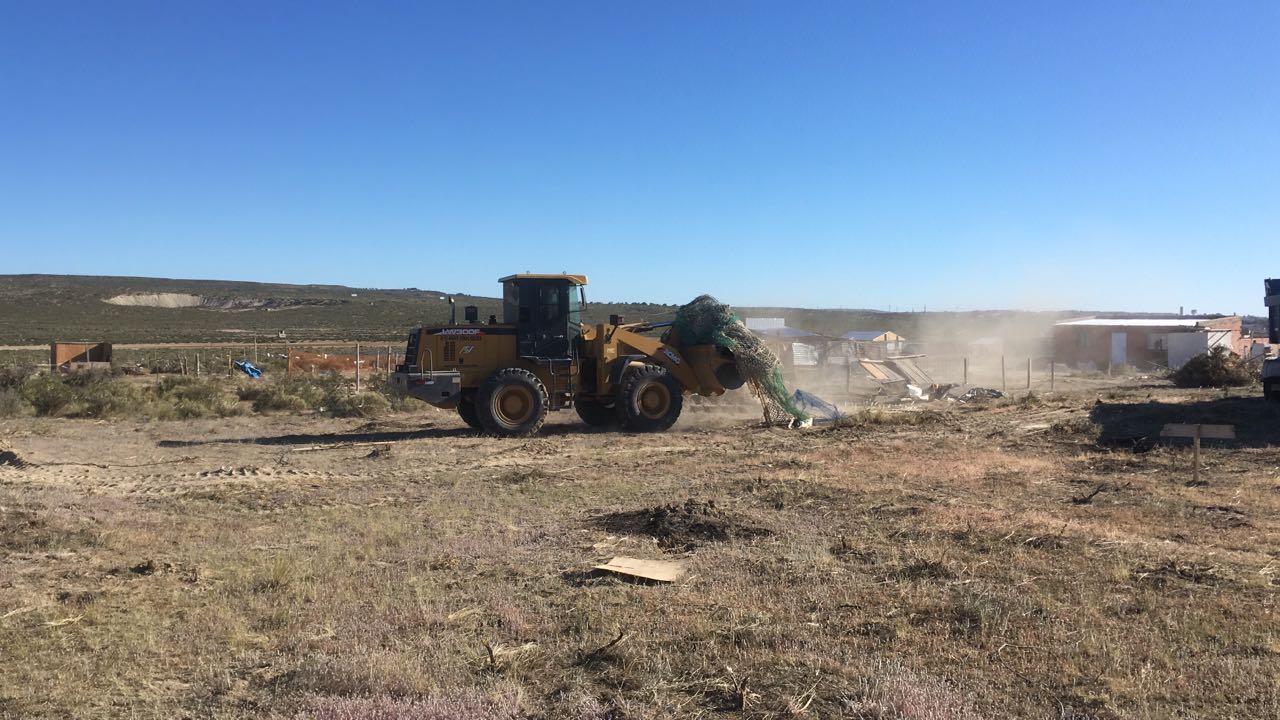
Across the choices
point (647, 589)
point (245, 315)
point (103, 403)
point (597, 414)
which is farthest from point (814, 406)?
point (245, 315)

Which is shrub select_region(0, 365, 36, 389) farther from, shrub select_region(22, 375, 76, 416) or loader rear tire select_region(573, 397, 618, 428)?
loader rear tire select_region(573, 397, 618, 428)

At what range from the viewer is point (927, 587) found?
278 inches

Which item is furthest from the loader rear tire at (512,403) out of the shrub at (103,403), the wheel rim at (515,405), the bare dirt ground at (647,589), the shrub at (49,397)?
the shrub at (49,397)

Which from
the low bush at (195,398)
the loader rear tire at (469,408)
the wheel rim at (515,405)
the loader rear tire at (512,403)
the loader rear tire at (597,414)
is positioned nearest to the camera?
the loader rear tire at (512,403)

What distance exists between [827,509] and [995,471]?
12.4 ft

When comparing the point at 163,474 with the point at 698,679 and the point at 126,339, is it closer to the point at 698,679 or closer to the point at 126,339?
the point at 698,679

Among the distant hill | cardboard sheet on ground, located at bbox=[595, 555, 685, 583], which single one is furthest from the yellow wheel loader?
the distant hill

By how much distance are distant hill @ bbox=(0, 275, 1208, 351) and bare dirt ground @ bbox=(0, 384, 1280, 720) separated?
37.9 meters

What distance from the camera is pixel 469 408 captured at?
1880 cm

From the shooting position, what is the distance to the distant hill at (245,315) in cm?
7088

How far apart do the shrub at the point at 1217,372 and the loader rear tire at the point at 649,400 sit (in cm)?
2122

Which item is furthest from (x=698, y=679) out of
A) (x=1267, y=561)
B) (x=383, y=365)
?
(x=383, y=365)

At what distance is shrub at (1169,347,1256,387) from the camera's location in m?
31.2

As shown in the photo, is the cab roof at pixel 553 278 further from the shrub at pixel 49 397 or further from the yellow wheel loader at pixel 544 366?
the shrub at pixel 49 397
